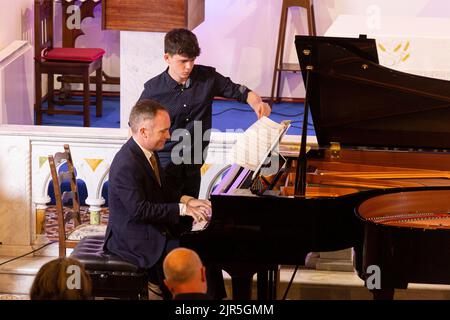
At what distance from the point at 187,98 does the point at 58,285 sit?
2.51m

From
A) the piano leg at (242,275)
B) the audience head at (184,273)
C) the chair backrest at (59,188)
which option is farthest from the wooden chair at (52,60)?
the audience head at (184,273)

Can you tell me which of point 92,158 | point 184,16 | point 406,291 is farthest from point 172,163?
point 184,16

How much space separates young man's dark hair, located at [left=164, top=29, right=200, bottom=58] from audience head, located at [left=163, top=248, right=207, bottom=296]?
6.70ft

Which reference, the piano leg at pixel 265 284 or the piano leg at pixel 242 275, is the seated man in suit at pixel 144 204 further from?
the piano leg at pixel 265 284

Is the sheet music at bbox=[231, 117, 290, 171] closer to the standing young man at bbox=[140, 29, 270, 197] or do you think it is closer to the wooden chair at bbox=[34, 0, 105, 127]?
the standing young man at bbox=[140, 29, 270, 197]

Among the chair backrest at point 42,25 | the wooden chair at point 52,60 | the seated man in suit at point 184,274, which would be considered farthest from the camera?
the chair backrest at point 42,25

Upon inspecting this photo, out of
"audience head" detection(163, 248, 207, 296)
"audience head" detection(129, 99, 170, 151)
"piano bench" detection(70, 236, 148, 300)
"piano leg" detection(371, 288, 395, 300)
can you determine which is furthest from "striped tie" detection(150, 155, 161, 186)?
"audience head" detection(163, 248, 207, 296)

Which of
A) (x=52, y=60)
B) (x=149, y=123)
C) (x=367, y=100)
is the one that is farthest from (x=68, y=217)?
(x=52, y=60)

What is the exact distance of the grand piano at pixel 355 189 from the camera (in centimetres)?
451

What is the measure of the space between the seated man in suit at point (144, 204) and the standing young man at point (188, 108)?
0.65m

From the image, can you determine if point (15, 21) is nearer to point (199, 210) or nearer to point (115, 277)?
point (115, 277)

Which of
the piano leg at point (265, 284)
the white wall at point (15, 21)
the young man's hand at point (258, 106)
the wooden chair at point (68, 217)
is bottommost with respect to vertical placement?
the piano leg at point (265, 284)

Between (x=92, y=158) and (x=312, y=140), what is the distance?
1.36m

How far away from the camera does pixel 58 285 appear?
10.7 ft
